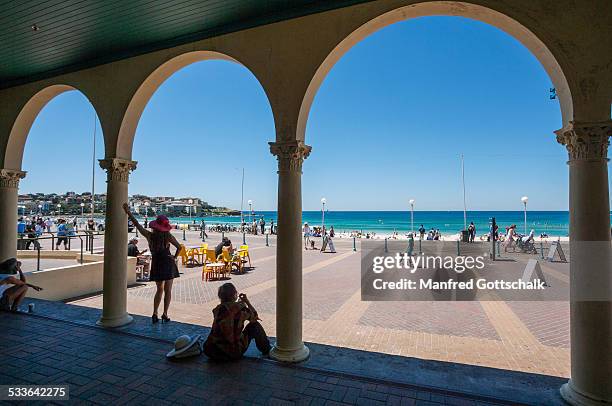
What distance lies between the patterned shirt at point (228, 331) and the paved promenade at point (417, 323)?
179cm

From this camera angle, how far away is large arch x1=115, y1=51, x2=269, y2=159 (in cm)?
524

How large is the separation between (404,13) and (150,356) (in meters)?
5.46

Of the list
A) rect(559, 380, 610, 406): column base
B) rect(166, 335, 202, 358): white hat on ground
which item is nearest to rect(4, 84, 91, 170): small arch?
rect(166, 335, 202, 358): white hat on ground

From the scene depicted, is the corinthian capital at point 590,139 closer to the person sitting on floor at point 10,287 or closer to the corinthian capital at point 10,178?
the person sitting on floor at point 10,287

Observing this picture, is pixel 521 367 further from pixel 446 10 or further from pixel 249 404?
pixel 446 10

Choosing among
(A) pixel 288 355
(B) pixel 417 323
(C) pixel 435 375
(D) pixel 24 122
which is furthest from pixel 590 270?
(D) pixel 24 122

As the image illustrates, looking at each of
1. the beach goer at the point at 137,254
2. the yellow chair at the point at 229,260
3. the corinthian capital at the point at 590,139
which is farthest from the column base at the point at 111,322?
the corinthian capital at the point at 590,139

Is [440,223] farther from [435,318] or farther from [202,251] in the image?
[435,318]

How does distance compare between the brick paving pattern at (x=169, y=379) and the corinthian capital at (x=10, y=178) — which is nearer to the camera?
the brick paving pattern at (x=169, y=379)

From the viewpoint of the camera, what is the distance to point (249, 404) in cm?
327

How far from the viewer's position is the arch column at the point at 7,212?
7027 mm

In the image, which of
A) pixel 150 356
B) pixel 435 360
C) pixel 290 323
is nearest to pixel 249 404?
pixel 290 323

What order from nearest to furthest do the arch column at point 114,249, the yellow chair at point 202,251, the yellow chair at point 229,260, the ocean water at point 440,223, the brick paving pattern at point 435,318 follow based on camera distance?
the arch column at point 114,249 → the brick paving pattern at point 435,318 → the yellow chair at point 229,260 → the yellow chair at point 202,251 → the ocean water at point 440,223

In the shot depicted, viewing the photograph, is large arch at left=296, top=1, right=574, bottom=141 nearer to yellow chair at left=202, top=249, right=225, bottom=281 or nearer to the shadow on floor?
the shadow on floor
